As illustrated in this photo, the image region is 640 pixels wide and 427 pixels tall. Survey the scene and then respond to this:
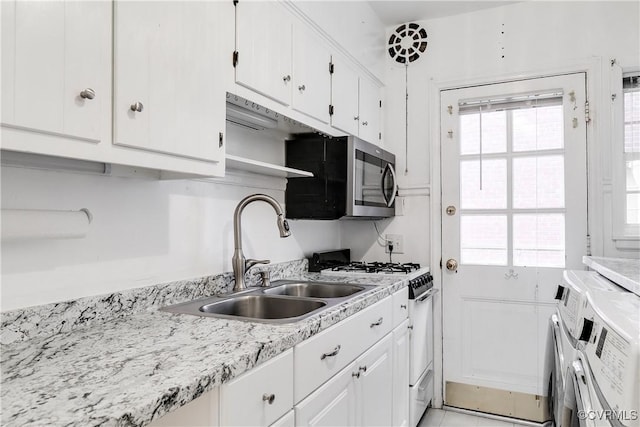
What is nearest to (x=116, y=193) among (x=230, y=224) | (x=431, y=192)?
(x=230, y=224)

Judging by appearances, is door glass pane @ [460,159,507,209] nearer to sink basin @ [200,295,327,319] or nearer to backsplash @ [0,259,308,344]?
sink basin @ [200,295,327,319]

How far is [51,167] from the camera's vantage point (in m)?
1.18

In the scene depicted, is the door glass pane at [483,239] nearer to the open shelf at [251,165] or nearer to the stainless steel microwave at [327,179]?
the stainless steel microwave at [327,179]

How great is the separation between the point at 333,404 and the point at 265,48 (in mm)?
1387

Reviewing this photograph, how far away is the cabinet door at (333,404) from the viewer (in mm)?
1276

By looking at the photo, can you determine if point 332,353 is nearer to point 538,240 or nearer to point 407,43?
point 538,240

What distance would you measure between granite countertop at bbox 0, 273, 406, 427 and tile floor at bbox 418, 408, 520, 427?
1731 millimetres

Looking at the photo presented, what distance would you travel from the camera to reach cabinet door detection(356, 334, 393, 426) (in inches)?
67.0

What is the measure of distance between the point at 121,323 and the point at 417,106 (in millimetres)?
2466

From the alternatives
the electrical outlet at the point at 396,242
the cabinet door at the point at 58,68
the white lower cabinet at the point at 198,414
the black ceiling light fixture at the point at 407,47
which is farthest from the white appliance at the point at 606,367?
the black ceiling light fixture at the point at 407,47

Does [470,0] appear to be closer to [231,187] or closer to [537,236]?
Answer: [537,236]

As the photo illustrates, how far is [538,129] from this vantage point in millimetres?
2697

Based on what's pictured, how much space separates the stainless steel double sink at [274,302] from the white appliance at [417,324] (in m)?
0.37

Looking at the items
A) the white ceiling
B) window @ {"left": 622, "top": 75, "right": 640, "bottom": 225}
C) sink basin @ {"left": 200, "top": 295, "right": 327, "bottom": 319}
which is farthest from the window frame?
sink basin @ {"left": 200, "top": 295, "right": 327, "bottom": 319}
